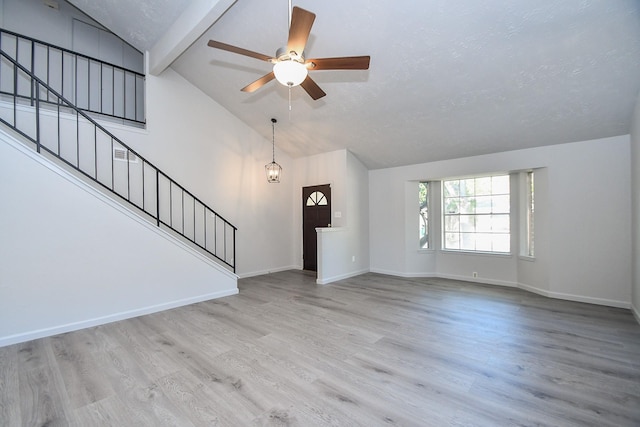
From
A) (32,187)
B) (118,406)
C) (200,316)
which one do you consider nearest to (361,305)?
(200,316)

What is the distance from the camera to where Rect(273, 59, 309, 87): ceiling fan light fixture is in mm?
2367

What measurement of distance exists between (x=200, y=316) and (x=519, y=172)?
6.06 meters

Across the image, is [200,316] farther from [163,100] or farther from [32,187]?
[163,100]

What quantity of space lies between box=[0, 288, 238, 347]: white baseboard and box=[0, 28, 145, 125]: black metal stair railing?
313 cm

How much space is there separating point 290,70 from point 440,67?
2366mm

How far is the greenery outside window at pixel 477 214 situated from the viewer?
5.68 m

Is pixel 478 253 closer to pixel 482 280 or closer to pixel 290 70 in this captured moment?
pixel 482 280

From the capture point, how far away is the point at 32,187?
126 inches

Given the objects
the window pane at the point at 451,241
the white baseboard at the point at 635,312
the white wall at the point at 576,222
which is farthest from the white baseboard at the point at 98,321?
the white baseboard at the point at 635,312

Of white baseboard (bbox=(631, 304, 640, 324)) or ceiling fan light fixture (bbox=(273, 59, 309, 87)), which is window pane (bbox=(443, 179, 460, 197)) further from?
ceiling fan light fixture (bbox=(273, 59, 309, 87))

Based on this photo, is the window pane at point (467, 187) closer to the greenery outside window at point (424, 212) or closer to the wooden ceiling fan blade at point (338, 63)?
the greenery outside window at point (424, 212)

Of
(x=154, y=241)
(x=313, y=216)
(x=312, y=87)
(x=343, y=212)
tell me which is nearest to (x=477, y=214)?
(x=343, y=212)

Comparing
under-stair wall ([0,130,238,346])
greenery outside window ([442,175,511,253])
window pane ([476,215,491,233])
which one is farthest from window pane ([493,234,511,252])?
under-stair wall ([0,130,238,346])

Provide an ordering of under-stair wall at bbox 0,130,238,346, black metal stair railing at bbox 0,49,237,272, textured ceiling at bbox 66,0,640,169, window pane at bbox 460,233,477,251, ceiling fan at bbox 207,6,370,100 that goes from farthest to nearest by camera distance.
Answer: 1. window pane at bbox 460,233,477,251
2. black metal stair railing at bbox 0,49,237,272
3. under-stair wall at bbox 0,130,238,346
4. textured ceiling at bbox 66,0,640,169
5. ceiling fan at bbox 207,6,370,100
